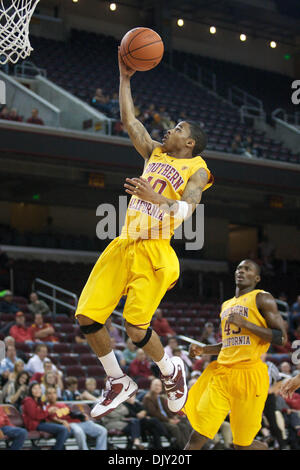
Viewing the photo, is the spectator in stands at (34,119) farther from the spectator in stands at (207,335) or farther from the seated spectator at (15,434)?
the seated spectator at (15,434)

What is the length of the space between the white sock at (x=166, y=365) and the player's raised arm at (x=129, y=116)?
4.99ft

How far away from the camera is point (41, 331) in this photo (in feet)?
42.0

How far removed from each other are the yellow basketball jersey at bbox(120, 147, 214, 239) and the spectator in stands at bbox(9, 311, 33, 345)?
7.12 m

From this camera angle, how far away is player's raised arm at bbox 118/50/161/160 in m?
5.77

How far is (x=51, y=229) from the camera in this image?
810 inches

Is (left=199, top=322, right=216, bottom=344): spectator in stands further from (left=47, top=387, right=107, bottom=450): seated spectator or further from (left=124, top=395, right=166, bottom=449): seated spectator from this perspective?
(left=47, top=387, right=107, bottom=450): seated spectator

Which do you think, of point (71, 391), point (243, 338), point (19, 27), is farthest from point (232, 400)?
point (71, 391)

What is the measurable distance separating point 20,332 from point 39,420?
2666mm

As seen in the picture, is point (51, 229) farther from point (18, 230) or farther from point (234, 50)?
point (234, 50)

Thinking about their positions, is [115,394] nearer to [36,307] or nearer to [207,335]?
[36,307]

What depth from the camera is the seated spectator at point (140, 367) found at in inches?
485
